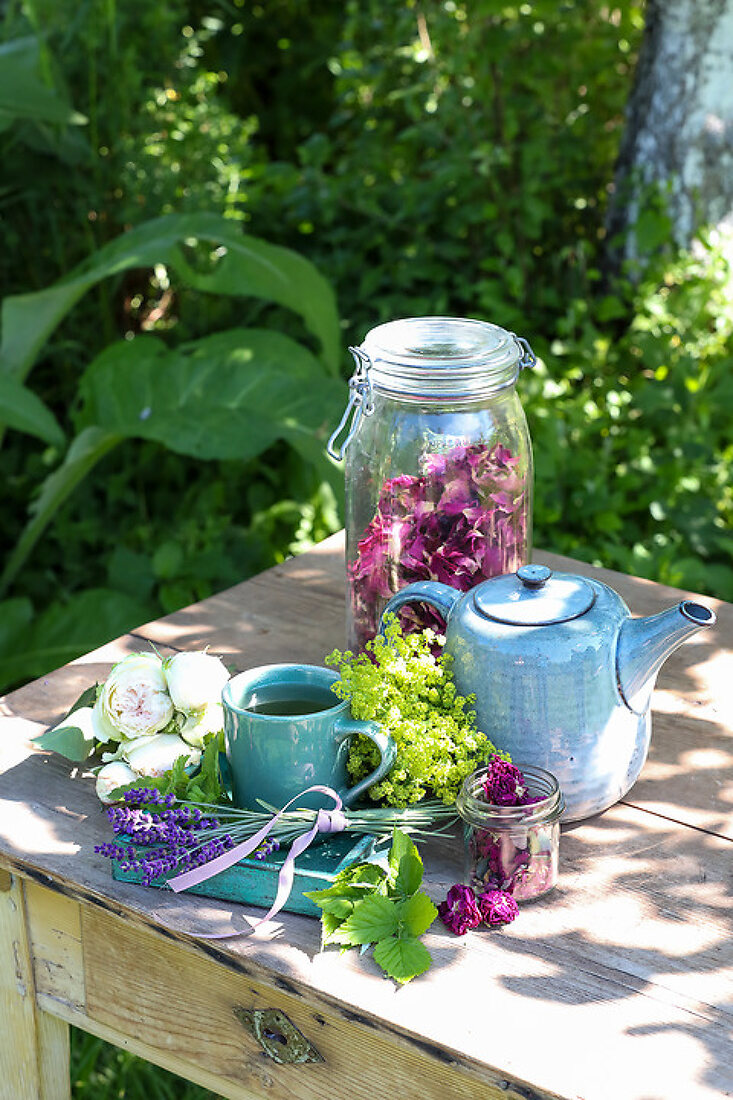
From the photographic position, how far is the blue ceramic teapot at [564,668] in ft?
3.40

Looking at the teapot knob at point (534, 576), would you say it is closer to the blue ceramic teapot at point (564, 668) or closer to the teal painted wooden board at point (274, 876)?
the blue ceramic teapot at point (564, 668)

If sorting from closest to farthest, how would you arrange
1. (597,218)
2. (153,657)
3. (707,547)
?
1. (153,657)
2. (707,547)
3. (597,218)

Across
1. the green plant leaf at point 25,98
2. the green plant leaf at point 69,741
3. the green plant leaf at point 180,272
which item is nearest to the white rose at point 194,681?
the green plant leaf at point 69,741

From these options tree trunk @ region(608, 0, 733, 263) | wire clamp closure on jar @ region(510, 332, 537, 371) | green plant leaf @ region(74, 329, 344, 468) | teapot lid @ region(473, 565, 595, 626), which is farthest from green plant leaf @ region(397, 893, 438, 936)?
tree trunk @ region(608, 0, 733, 263)

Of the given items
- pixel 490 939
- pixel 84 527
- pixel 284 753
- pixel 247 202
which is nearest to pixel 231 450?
pixel 84 527

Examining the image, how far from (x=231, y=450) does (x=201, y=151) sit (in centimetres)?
134

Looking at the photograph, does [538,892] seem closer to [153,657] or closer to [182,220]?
[153,657]

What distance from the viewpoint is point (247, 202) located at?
3635 millimetres

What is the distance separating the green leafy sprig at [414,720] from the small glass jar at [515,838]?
0.04 metres

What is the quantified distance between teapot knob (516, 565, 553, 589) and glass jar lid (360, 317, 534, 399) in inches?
7.6

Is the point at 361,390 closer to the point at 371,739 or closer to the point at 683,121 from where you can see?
the point at 371,739

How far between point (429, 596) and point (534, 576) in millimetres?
109

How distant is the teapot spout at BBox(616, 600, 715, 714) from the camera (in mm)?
1042

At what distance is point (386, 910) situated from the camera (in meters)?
0.96
